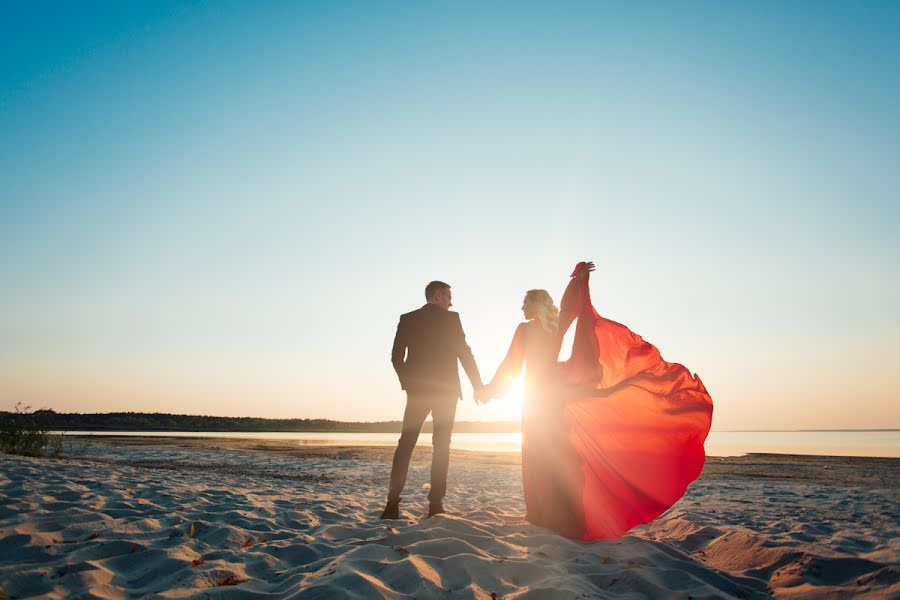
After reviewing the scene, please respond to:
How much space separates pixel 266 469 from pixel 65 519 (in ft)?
27.9

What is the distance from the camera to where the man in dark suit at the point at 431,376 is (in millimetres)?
5438

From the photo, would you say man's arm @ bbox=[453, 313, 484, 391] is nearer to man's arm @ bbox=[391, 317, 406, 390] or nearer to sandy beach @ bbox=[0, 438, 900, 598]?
man's arm @ bbox=[391, 317, 406, 390]

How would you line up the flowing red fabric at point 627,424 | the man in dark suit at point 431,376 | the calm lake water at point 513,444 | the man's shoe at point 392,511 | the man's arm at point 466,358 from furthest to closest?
the calm lake water at point 513,444, the man's arm at point 466,358, the man in dark suit at point 431,376, the man's shoe at point 392,511, the flowing red fabric at point 627,424

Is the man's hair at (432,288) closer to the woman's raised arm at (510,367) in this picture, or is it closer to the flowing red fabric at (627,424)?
the woman's raised arm at (510,367)

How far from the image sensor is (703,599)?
2.97m

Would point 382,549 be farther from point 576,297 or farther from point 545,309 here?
point 576,297

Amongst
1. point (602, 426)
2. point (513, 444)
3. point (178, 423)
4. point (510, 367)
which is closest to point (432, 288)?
point (510, 367)

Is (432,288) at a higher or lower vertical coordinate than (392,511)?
higher

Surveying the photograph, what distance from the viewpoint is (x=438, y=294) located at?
5.95 metres

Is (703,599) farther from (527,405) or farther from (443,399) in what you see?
(443,399)

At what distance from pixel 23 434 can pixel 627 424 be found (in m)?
12.5

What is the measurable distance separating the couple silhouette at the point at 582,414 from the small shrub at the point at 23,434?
978 cm

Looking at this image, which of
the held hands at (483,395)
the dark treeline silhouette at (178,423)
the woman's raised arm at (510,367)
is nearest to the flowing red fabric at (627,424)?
the woman's raised arm at (510,367)


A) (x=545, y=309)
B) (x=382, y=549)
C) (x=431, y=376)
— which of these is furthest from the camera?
(x=431, y=376)
